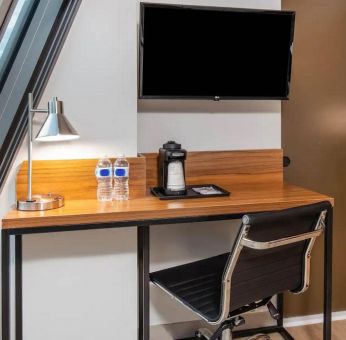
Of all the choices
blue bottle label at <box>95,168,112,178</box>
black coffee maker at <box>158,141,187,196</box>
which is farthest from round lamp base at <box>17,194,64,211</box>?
black coffee maker at <box>158,141,187,196</box>

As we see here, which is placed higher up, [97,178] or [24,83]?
[24,83]

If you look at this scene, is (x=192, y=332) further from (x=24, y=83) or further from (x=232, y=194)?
(x=24, y=83)

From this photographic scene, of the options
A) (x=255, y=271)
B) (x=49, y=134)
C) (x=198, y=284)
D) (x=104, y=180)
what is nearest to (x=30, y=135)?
(x=49, y=134)

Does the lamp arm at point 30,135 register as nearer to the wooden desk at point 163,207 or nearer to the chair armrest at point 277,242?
the wooden desk at point 163,207

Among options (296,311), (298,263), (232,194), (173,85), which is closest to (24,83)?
(173,85)

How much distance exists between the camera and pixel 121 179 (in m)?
1.91

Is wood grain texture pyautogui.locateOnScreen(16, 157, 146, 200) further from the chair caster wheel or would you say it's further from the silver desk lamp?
the chair caster wheel

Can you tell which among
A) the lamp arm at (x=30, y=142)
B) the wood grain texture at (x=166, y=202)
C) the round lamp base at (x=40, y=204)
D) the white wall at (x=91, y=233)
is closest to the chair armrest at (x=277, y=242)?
the wood grain texture at (x=166, y=202)

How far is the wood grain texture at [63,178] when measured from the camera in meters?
1.82

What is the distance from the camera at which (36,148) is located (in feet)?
6.13

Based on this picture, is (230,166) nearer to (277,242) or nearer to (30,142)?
(277,242)

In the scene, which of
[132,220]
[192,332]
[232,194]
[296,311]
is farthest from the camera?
[296,311]

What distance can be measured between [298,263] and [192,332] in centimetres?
92

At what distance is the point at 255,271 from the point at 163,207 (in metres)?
0.46
